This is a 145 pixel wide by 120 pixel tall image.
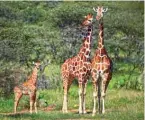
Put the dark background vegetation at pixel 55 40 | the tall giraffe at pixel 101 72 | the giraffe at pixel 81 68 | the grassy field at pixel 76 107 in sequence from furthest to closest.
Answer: the dark background vegetation at pixel 55 40 → the giraffe at pixel 81 68 → the tall giraffe at pixel 101 72 → the grassy field at pixel 76 107

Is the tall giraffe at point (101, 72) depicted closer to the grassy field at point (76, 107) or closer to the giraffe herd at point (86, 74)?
the giraffe herd at point (86, 74)

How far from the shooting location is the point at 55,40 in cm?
2178

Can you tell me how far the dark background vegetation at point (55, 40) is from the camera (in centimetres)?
2027

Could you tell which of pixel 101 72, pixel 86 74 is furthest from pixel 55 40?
pixel 101 72

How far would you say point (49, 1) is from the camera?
1075 inches

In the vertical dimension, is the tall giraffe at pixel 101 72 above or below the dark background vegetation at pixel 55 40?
below

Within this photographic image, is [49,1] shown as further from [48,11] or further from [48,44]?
[48,44]

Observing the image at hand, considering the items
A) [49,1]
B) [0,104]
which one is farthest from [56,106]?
[49,1]

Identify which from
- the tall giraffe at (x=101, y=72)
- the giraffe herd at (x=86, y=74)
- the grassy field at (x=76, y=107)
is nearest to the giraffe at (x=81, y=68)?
the giraffe herd at (x=86, y=74)

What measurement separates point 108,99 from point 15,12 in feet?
26.1

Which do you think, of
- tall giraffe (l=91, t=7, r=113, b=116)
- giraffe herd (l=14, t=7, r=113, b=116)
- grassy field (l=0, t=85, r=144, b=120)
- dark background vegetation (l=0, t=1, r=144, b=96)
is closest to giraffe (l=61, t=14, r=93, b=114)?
giraffe herd (l=14, t=7, r=113, b=116)

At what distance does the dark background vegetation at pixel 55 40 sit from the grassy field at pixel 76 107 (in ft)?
3.25

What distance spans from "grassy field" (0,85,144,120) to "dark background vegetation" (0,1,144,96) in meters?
0.99

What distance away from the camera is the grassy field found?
14.1 metres
